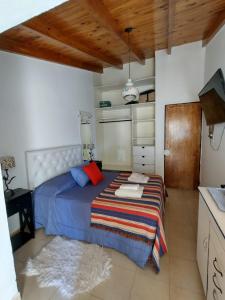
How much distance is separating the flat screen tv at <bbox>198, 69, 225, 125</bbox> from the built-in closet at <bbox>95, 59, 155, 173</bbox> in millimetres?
1631

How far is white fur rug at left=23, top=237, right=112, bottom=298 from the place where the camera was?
1604 mm

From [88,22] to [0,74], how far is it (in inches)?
53.1

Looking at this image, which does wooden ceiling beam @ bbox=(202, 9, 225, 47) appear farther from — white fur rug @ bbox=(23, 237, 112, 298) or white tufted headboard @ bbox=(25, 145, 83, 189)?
white fur rug @ bbox=(23, 237, 112, 298)

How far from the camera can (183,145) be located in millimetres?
3738

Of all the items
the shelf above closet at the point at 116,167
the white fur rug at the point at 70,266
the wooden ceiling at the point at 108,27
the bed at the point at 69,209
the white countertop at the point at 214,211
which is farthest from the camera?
the shelf above closet at the point at 116,167

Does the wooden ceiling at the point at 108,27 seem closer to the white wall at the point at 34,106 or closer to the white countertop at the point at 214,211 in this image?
the white wall at the point at 34,106

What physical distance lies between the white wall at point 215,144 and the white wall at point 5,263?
2.55m

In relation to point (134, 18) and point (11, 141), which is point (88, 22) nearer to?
point (134, 18)

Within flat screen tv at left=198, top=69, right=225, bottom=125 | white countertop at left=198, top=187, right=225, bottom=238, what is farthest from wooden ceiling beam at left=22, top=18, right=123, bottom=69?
white countertop at left=198, top=187, right=225, bottom=238

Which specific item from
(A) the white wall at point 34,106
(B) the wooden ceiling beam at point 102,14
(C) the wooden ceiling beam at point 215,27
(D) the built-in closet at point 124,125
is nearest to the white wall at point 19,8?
(B) the wooden ceiling beam at point 102,14

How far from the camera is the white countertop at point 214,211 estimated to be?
1085mm

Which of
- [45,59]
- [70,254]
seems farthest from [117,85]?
[70,254]

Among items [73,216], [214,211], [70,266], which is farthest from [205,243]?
[73,216]

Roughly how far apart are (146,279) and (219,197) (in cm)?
105
